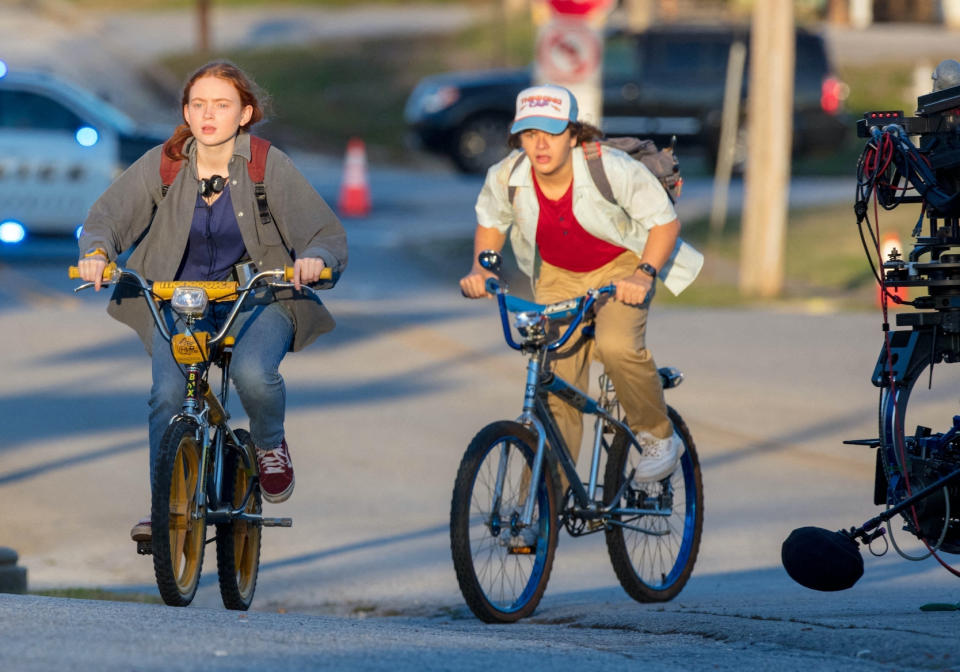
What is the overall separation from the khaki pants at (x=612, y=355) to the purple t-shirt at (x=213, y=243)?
1.27 m

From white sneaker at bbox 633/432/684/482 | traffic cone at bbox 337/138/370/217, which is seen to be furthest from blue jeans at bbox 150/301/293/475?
traffic cone at bbox 337/138/370/217

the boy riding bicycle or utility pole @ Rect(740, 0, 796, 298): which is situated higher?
utility pole @ Rect(740, 0, 796, 298)

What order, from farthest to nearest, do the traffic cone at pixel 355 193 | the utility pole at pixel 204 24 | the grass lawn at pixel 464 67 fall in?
the utility pole at pixel 204 24
the traffic cone at pixel 355 193
the grass lawn at pixel 464 67

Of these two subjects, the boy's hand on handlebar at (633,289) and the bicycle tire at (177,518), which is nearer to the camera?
the bicycle tire at (177,518)

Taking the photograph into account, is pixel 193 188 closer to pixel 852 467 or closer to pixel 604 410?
pixel 604 410

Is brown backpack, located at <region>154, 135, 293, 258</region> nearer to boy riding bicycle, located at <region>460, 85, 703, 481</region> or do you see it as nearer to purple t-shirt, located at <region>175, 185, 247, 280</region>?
purple t-shirt, located at <region>175, 185, 247, 280</region>

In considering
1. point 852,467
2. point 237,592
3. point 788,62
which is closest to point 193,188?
point 237,592

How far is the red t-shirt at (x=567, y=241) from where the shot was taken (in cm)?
654

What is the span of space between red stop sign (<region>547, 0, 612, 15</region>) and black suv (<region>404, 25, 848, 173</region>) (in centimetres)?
924

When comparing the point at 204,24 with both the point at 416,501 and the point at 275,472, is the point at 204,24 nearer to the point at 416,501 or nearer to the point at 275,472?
the point at 416,501

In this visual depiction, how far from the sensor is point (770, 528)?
28.4 feet

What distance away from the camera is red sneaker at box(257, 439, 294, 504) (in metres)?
6.29

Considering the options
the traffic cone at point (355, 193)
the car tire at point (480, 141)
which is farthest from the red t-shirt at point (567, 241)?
the car tire at point (480, 141)

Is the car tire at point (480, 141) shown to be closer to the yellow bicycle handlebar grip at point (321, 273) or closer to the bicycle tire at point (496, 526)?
the bicycle tire at point (496, 526)
